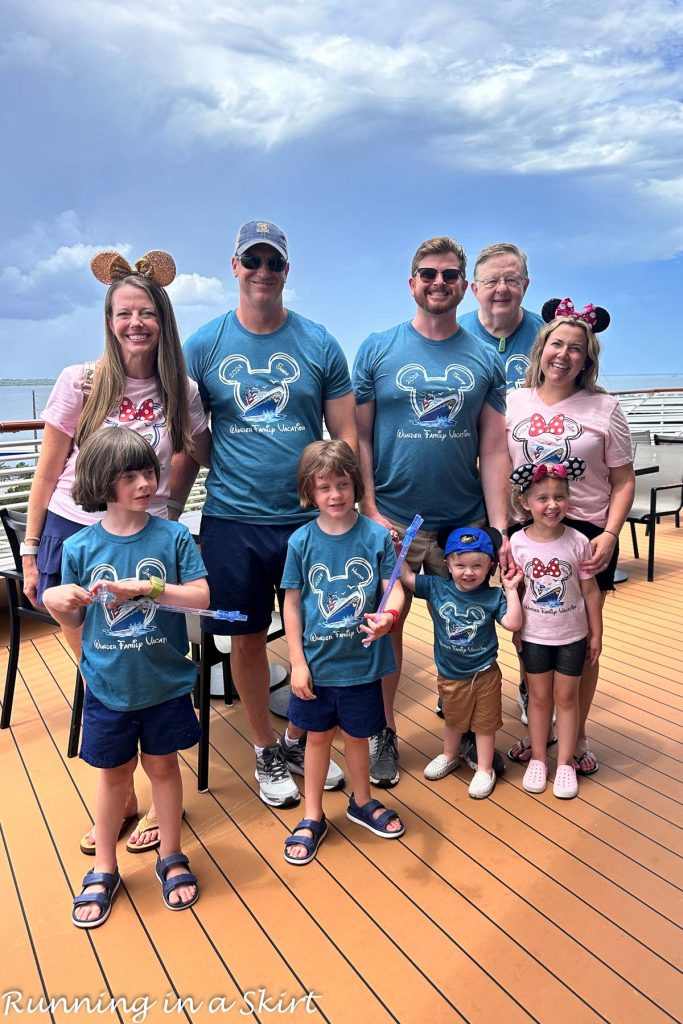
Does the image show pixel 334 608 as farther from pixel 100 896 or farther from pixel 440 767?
pixel 100 896

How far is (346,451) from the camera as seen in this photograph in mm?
1975

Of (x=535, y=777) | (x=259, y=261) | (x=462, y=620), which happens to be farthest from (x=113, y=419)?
(x=535, y=777)

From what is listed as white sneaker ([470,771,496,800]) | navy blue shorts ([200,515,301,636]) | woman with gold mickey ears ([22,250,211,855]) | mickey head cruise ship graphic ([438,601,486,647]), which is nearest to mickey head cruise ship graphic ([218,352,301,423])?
woman with gold mickey ears ([22,250,211,855])

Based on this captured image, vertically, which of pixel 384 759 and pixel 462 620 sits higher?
pixel 462 620

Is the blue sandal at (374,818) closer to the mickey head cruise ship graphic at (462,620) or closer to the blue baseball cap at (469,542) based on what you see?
the mickey head cruise ship graphic at (462,620)

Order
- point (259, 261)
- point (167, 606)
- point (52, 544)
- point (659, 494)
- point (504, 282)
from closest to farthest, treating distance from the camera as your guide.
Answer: point (167, 606) < point (52, 544) < point (259, 261) < point (504, 282) < point (659, 494)

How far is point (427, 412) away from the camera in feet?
7.34

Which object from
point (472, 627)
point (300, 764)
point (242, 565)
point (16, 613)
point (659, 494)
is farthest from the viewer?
point (659, 494)

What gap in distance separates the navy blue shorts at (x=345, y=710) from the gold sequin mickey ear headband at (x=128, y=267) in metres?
1.36

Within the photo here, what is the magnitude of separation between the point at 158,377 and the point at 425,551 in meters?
1.11

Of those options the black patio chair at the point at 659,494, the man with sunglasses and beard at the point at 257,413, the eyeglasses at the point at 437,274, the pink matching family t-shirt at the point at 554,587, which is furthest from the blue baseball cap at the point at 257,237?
the black patio chair at the point at 659,494

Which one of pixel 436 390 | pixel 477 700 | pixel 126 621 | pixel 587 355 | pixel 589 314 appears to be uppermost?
pixel 589 314

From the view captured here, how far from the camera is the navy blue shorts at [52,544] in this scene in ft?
6.37

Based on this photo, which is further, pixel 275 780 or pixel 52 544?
pixel 275 780
